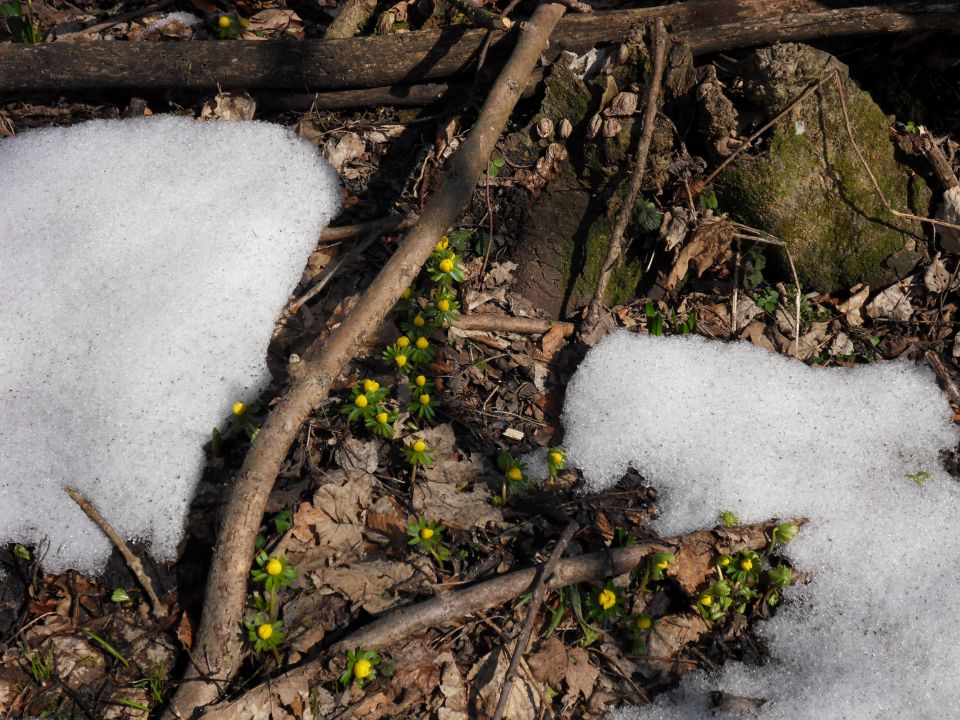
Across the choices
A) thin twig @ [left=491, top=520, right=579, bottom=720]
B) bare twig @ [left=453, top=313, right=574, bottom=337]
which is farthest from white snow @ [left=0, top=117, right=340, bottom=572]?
thin twig @ [left=491, top=520, right=579, bottom=720]

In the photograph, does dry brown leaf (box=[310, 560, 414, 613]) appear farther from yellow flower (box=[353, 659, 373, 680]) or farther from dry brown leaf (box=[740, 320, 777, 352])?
dry brown leaf (box=[740, 320, 777, 352])

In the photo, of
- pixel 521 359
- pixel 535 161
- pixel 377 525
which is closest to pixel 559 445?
pixel 521 359

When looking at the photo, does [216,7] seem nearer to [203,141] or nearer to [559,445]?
[203,141]

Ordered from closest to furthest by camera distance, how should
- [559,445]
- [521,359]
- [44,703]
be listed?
[44,703], [559,445], [521,359]

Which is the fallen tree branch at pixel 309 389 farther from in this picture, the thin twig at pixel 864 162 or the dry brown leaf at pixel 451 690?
the thin twig at pixel 864 162

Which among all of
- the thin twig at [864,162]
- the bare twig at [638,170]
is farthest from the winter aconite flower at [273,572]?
the thin twig at [864,162]

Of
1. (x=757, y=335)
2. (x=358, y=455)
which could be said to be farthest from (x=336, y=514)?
(x=757, y=335)

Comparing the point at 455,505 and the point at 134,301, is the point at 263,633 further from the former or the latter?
the point at 134,301
